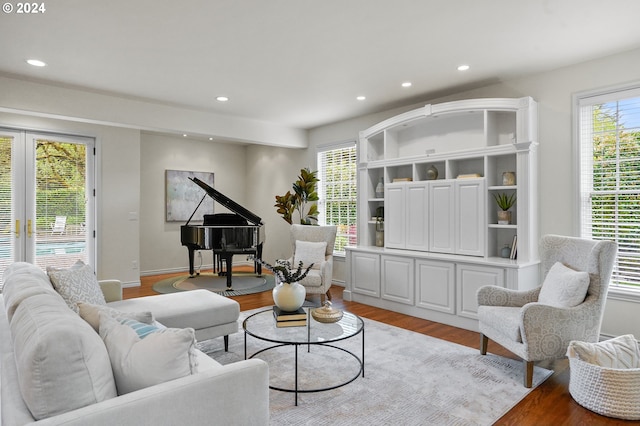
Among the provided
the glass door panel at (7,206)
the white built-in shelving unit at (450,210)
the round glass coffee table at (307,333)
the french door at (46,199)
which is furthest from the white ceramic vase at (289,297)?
the glass door panel at (7,206)

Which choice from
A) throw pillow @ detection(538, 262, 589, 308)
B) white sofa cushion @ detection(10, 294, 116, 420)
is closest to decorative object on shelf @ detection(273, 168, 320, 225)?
throw pillow @ detection(538, 262, 589, 308)

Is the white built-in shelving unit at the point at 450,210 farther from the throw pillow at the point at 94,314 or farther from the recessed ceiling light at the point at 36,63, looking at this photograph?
the recessed ceiling light at the point at 36,63

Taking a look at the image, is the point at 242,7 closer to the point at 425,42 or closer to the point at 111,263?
the point at 425,42

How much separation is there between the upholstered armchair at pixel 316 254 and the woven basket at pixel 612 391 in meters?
2.98

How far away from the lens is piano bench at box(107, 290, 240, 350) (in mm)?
3053

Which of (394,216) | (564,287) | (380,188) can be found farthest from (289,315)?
(380,188)

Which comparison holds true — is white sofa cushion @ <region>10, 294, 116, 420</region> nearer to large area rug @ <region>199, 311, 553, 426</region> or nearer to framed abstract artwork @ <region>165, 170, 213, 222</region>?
large area rug @ <region>199, 311, 553, 426</region>

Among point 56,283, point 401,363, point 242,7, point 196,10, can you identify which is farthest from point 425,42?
point 56,283

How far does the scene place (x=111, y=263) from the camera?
20.2 feet

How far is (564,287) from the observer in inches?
116

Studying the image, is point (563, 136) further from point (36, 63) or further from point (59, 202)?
point (59, 202)

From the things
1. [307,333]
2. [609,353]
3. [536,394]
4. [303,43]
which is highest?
[303,43]

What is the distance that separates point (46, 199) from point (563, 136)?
263 inches

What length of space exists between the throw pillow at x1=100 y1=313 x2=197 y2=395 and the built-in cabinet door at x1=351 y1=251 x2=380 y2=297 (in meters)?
3.79
